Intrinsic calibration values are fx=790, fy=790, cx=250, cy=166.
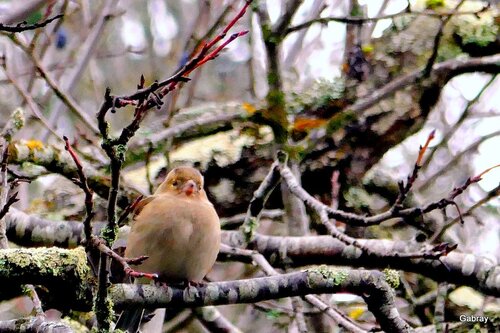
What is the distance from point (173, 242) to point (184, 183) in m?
0.50

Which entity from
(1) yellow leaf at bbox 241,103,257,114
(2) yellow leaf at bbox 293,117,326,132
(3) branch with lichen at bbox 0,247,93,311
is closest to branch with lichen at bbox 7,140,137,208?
(1) yellow leaf at bbox 241,103,257,114

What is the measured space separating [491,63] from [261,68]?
6.53 feet

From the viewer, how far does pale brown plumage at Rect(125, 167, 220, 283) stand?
12.4ft

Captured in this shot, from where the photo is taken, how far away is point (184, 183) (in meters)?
4.27

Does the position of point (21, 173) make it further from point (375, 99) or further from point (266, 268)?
point (375, 99)

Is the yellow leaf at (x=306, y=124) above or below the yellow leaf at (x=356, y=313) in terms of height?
above

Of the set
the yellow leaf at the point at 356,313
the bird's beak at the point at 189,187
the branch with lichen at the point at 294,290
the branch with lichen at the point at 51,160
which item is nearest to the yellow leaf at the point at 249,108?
the bird's beak at the point at 189,187

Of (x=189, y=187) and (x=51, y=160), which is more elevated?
(x=51, y=160)

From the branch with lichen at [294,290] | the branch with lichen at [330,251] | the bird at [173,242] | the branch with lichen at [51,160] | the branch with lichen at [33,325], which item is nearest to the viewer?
the branch with lichen at [33,325]

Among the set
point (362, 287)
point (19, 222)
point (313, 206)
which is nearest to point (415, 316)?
point (313, 206)

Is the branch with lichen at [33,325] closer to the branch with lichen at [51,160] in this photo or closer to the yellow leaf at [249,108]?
the branch with lichen at [51,160]

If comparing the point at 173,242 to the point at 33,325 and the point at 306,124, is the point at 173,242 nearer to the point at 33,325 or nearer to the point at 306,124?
the point at 33,325

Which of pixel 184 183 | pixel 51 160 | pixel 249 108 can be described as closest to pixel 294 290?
pixel 184 183

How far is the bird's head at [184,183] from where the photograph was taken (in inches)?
166
